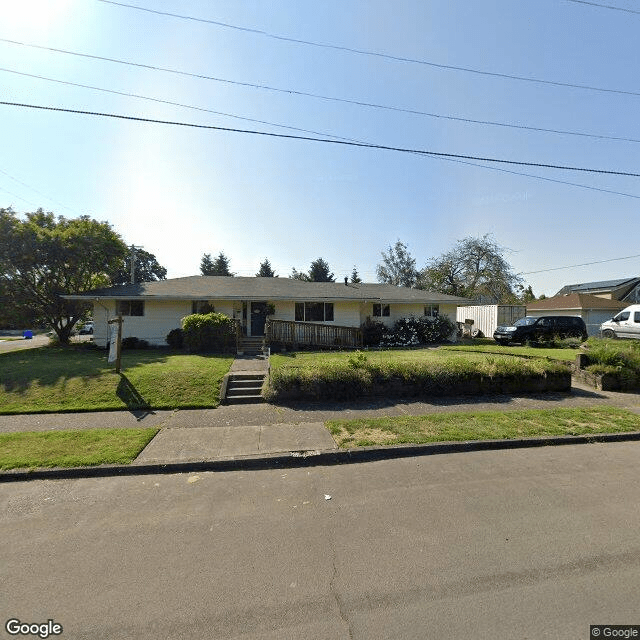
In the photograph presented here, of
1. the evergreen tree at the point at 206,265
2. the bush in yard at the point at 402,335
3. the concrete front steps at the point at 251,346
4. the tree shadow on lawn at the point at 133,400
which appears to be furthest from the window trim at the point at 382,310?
the evergreen tree at the point at 206,265

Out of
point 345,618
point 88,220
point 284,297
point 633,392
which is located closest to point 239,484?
point 345,618

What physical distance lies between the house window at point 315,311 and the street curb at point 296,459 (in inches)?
524

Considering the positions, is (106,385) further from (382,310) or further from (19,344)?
(19,344)

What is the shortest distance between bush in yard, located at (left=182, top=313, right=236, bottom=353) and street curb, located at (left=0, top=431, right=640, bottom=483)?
32.1ft

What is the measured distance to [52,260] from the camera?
15836mm

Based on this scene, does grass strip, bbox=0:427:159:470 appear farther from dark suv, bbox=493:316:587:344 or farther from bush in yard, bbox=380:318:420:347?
dark suv, bbox=493:316:587:344

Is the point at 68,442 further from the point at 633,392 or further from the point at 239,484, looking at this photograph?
the point at 633,392

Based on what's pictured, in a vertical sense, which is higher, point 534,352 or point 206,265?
point 206,265

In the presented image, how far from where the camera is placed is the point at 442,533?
3.12 m

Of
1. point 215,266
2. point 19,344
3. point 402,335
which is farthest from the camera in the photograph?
point 215,266

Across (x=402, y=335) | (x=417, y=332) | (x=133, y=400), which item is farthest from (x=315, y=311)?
(x=133, y=400)

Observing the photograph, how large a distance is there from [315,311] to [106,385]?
1133cm

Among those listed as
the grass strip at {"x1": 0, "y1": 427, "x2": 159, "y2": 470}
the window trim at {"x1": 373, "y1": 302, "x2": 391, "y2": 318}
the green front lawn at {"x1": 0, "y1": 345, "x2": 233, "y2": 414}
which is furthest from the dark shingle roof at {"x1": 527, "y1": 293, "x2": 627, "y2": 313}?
the grass strip at {"x1": 0, "y1": 427, "x2": 159, "y2": 470}

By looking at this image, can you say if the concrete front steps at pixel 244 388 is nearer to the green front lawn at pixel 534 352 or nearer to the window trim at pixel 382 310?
the green front lawn at pixel 534 352
